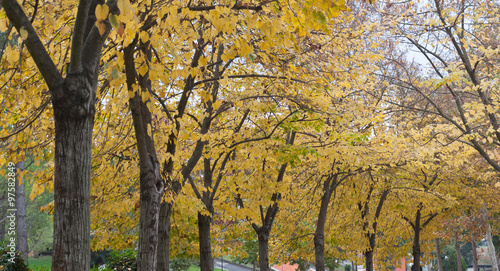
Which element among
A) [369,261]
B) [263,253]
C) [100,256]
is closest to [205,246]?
[263,253]

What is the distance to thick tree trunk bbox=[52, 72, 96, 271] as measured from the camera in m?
3.72

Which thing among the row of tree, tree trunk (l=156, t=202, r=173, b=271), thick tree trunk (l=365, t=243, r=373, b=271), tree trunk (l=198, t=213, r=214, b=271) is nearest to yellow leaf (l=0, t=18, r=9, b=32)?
the row of tree

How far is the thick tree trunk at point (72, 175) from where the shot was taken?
12.2 ft

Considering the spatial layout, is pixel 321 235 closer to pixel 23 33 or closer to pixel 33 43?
pixel 33 43

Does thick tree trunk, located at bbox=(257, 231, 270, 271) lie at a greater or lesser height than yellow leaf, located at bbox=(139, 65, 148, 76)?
lesser

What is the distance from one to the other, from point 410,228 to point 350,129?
13.5 metres

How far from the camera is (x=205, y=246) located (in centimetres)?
1136

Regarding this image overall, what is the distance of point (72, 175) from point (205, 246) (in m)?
8.01

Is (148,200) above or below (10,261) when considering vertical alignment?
above

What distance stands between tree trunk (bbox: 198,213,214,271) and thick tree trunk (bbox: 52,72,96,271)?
762 centimetres

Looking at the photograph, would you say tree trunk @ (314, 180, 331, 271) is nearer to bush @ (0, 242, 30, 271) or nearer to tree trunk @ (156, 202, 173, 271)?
tree trunk @ (156, 202, 173, 271)

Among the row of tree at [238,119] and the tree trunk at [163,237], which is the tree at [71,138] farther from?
the tree trunk at [163,237]

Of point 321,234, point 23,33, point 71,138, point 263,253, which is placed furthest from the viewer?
point 321,234

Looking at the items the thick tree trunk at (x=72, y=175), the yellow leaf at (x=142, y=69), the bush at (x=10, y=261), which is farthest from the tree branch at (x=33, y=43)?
the bush at (x=10, y=261)
